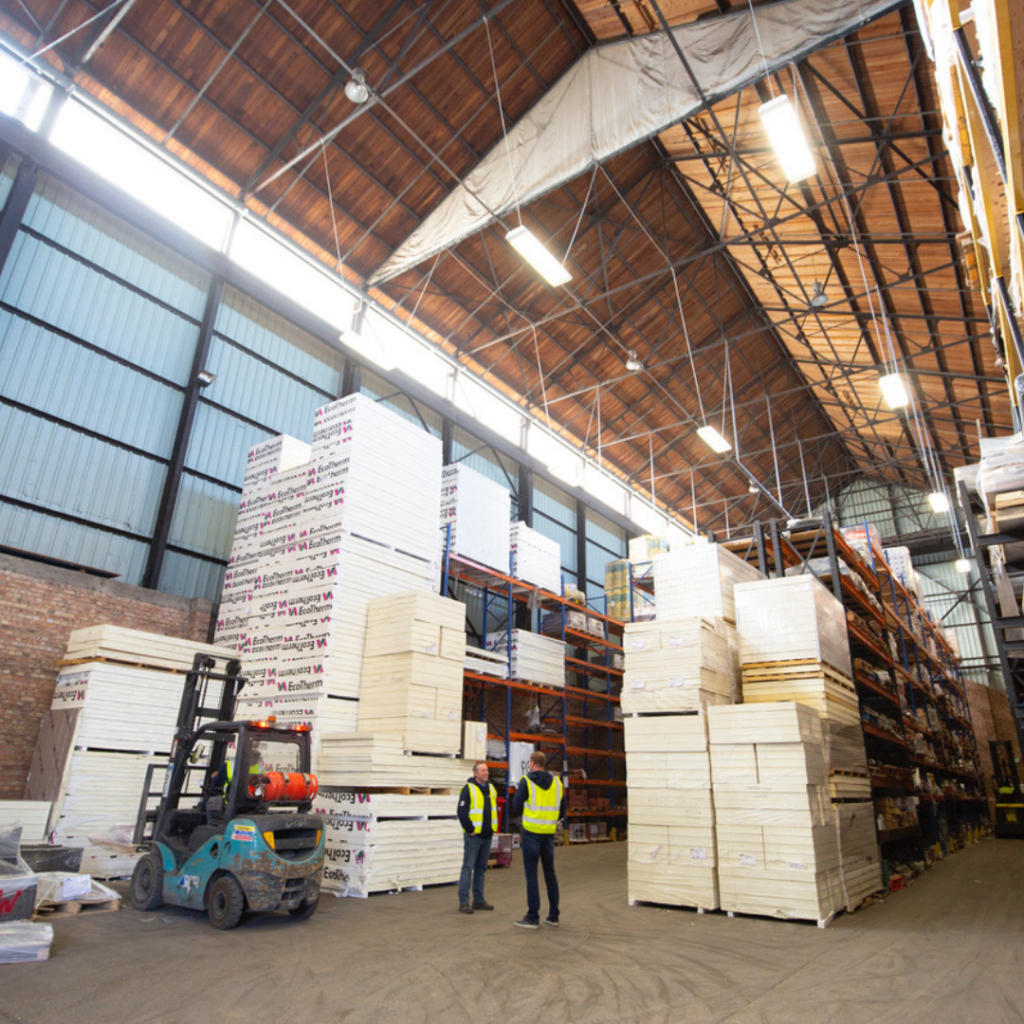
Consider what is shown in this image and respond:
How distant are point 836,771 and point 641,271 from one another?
45.7ft

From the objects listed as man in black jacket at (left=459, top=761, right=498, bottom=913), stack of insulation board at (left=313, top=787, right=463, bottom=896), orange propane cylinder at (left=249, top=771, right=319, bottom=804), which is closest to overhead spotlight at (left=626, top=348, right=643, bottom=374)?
stack of insulation board at (left=313, top=787, right=463, bottom=896)

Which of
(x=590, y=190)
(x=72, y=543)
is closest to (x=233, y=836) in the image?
(x=72, y=543)

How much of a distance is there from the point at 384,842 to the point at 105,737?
13.1 ft

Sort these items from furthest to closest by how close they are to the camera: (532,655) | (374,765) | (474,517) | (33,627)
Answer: (532,655), (474,517), (33,627), (374,765)

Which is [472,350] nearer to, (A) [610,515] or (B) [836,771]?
(A) [610,515]

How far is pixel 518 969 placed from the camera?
480 cm

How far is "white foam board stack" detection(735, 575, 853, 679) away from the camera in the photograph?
328 inches

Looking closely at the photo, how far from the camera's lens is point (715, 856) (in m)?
7.17

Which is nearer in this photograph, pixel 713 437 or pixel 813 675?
pixel 813 675

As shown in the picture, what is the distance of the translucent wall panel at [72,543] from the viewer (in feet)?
34.2

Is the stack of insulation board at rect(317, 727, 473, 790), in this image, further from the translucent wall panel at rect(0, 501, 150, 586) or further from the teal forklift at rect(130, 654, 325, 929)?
the translucent wall panel at rect(0, 501, 150, 586)

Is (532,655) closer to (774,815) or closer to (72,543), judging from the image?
(72,543)

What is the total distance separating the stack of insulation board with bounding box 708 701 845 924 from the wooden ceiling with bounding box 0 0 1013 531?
9492 mm

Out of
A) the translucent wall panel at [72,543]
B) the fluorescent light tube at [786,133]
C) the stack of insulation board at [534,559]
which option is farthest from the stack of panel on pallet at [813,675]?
the translucent wall panel at [72,543]
